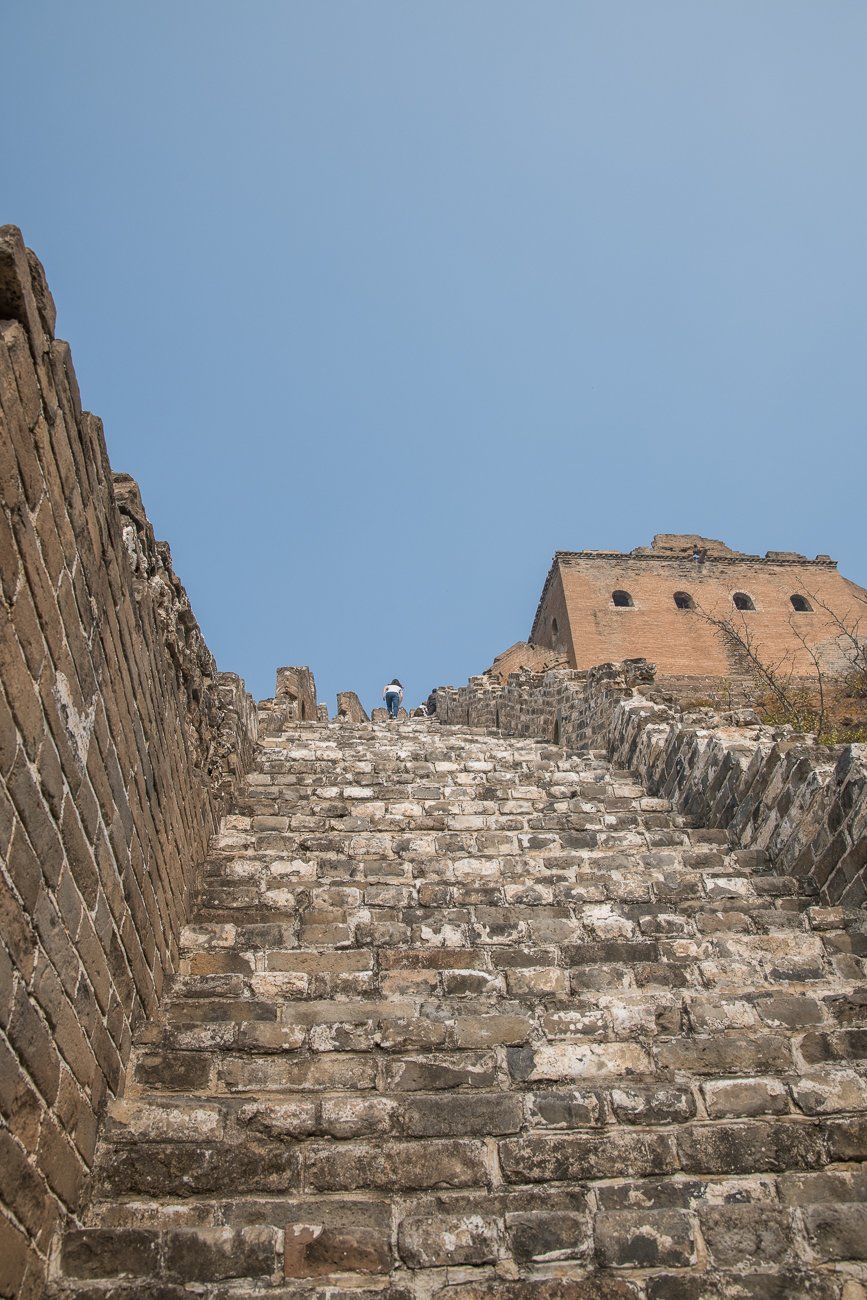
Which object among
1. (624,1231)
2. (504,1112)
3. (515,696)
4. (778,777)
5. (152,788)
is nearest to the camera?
(624,1231)

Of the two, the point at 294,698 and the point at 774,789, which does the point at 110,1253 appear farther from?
the point at 294,698

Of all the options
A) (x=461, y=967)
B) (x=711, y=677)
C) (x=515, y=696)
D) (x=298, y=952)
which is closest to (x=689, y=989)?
(x=461, y=967)

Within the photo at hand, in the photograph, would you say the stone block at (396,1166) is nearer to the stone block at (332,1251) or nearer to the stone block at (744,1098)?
the stone block at (332,1251)

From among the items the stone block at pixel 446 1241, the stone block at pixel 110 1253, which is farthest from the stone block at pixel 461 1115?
the stone block at pixel 110 1253

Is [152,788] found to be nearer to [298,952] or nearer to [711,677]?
[298,952]

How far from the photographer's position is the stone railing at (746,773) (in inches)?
170

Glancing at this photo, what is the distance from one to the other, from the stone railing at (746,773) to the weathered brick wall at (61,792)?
12.3 feet

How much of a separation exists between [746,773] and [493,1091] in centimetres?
327

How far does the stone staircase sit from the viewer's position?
2.38 m

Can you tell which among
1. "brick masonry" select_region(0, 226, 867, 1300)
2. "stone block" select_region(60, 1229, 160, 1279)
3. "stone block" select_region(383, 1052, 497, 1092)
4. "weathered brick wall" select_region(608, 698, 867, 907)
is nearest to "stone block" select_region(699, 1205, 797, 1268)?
"brick masonry" select_region(0, 226, 867, 1300)

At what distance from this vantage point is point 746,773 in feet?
17.6

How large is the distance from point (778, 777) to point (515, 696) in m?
9.47

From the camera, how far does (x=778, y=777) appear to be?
5.06m

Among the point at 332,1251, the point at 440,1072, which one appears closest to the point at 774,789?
the point at 440,1072
